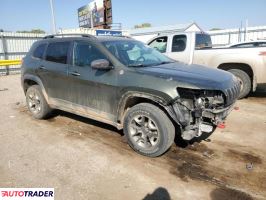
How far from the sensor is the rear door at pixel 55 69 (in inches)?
211

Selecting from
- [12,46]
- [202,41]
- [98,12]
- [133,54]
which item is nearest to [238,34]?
[98,12]

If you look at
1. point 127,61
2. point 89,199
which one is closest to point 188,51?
point 127,61

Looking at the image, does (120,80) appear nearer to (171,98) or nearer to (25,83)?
(171,98)

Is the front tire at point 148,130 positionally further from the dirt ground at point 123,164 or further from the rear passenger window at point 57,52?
the rear passenger window at point 57,52

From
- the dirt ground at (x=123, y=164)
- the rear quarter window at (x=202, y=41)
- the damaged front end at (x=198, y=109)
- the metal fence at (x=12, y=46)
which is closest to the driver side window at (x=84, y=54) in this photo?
the dirt ground at (x=123, y=164)

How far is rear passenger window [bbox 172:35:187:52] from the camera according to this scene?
8.48 m

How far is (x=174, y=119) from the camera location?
3.86m

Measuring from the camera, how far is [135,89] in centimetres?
414

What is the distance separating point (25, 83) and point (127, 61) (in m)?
3.15

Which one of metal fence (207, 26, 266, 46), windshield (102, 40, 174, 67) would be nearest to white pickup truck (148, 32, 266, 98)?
windshield (102, 40, 174, 67)

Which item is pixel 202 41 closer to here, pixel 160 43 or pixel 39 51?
pixel 160 43

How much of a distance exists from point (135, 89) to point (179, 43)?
194 inches

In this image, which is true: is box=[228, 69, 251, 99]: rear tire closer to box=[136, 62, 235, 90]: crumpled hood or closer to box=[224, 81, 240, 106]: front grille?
box=[224, 81, 240, 106]: front grille

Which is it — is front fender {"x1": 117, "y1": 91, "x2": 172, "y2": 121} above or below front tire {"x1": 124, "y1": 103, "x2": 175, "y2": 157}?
above
